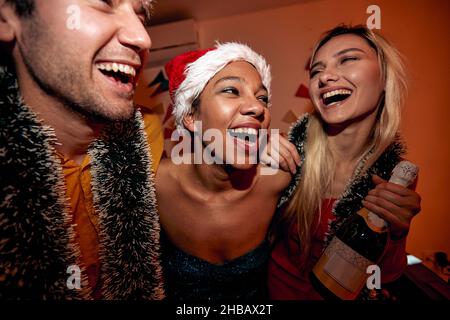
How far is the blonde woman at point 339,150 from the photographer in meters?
1.24

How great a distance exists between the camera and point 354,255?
95cm

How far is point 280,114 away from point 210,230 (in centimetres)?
172

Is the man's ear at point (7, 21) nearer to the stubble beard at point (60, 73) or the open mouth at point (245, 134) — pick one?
the stubble beard at point (60, 73)

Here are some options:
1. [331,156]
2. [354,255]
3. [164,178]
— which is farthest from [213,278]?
[331,156]

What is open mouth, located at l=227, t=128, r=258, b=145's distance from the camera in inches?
48.8

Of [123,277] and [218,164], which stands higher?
[218,164]

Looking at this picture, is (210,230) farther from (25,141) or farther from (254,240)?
(25,141)

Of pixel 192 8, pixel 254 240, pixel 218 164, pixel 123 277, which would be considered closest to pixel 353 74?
pixel 218 164

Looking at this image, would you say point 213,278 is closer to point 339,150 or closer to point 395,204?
point 395,204

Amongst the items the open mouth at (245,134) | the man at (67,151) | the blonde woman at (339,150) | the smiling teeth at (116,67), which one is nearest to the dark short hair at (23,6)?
the man at (67,151)

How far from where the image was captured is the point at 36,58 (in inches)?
32.8

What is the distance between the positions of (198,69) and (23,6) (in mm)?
715

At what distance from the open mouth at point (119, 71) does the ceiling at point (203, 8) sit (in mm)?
1538
